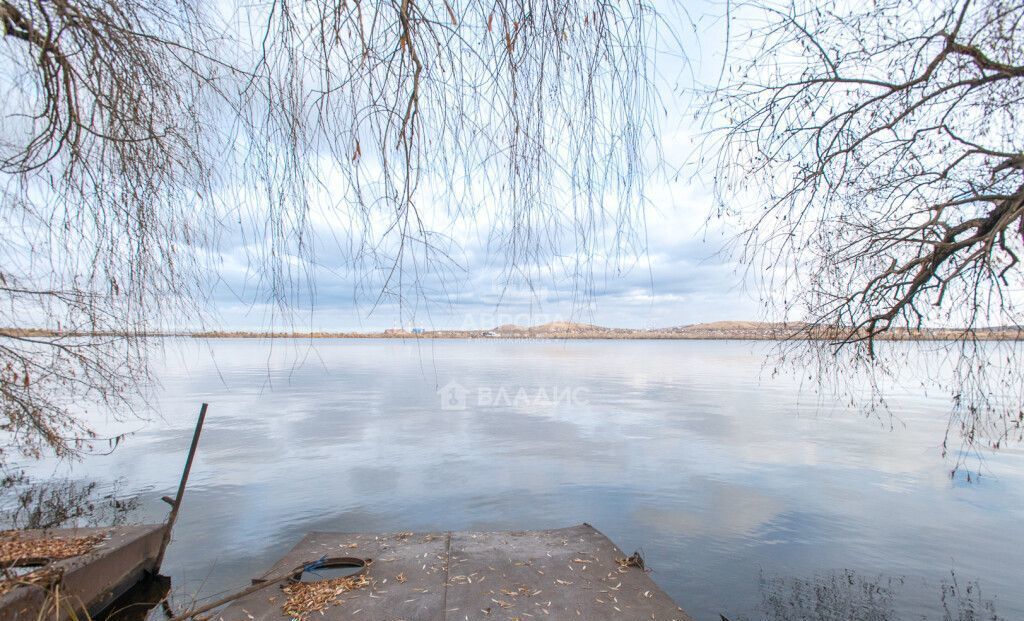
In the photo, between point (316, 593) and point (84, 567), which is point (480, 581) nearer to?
point (316, 593)

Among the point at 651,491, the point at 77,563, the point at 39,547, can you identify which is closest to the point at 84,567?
the point at 77,563

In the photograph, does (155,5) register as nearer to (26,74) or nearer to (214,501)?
(26,74)

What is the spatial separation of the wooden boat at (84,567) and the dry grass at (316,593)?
5.72 feet

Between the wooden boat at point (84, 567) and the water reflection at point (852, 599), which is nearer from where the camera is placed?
the wooden boat at point (84, 567)

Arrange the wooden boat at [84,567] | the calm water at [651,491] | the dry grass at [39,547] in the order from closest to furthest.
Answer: the wooden boat at [84,567] < the dry grass at [39,547] < the calm water at [651,491]

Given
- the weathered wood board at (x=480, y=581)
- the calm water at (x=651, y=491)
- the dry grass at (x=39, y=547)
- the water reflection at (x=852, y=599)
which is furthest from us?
the calm water at (x=651, y=491)

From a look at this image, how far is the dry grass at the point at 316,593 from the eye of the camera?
454 cm

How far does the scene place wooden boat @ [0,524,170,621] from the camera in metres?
4.40

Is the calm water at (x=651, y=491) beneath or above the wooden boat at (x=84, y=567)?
beneath

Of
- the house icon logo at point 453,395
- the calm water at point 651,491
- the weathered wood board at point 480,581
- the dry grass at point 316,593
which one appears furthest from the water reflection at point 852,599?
the house icon logo at point 453,395

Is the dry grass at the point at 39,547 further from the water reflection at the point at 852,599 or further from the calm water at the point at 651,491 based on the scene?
the water reflection at the point at 852,599

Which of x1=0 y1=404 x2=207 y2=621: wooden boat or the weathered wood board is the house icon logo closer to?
x1=0 y1=404 x2=207 y2=621: wooden boat

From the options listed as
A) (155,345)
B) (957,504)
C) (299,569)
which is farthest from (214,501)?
(957,504)

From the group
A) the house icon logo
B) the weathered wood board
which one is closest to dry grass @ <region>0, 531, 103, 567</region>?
the weathered wood board
